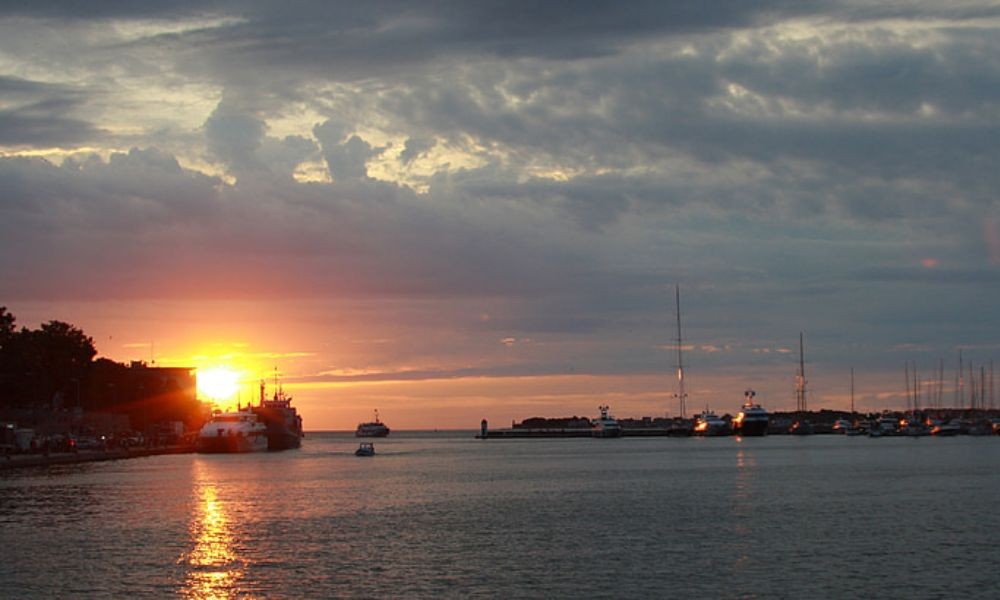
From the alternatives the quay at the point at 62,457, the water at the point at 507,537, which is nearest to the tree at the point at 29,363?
the quay at the point at 62,457

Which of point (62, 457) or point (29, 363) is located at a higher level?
point (29, 363)

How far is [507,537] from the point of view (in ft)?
220

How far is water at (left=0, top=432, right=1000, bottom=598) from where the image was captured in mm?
50656

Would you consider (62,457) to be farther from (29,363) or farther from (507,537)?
(507,537)

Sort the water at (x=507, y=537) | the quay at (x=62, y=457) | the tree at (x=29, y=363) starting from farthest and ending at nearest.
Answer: the tree at (x=29, y=363)
the quay at (x=62, y=457)
the water at (x=507, y=537)

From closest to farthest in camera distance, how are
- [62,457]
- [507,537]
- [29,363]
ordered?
1. [507,537]
2. [62,457]
3. [29,363]

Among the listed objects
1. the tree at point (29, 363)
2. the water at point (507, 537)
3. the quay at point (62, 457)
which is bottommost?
the water at point (507, 537)

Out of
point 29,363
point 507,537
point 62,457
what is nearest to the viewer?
point 507,537

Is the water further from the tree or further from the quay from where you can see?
the tree

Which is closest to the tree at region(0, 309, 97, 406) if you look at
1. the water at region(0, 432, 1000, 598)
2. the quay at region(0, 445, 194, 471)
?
the quay at region(0, 445, 194, 471)

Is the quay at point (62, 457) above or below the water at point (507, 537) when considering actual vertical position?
above

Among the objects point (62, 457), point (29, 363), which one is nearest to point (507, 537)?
point (62, 457)

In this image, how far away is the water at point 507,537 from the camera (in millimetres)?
50656

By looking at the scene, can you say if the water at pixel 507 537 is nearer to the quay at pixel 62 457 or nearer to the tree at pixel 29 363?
the quay at pixel 62 457
